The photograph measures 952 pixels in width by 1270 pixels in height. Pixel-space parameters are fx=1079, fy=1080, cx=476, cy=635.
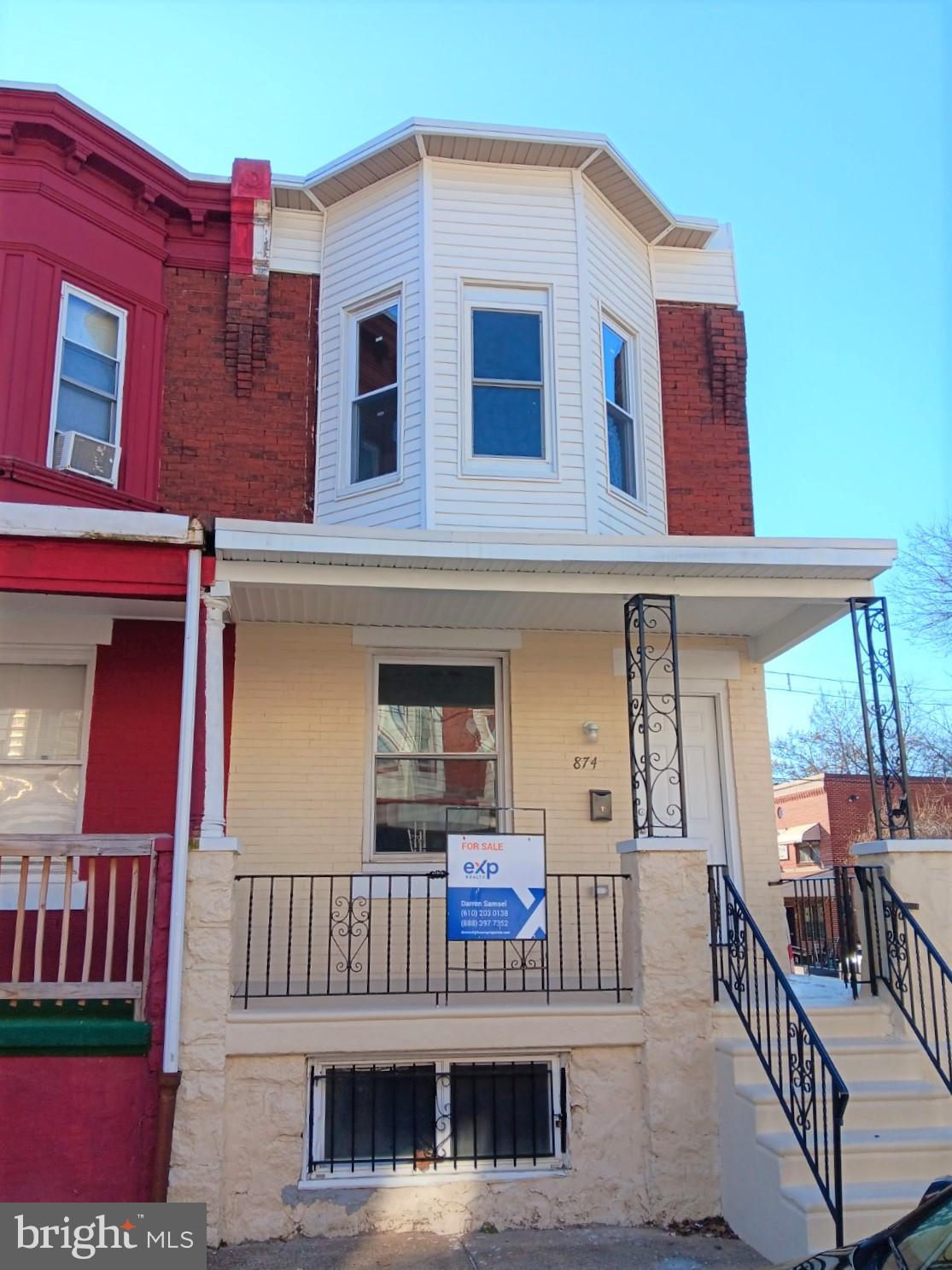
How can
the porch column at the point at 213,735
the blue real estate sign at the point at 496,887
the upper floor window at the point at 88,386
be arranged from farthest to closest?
the upper floor window at the point at 88,386
the blue real estate sign at the point at 496,887
the porch column at the point at 213,735

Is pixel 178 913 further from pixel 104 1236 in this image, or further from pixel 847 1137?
pixel 847 1137

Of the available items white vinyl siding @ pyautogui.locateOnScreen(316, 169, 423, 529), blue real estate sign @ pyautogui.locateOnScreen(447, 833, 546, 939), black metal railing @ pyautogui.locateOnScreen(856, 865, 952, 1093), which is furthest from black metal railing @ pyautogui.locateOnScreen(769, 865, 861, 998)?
white vinyl siding @ pyautogui.locateOnScreen(316, 169, 423, 529)

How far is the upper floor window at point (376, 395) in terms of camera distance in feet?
30.9

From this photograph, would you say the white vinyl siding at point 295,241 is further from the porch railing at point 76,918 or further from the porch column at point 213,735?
the porch railing at point 76,918

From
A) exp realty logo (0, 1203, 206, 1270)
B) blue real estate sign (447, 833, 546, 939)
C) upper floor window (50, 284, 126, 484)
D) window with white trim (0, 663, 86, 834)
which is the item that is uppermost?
upper floor window (50, 284, 126, 484)

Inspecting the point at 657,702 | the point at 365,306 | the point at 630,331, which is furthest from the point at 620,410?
the point at 657,702

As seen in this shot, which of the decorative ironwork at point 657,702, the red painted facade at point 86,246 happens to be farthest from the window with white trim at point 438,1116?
the red painted facade at point 86,246

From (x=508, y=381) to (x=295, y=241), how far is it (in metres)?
2.56

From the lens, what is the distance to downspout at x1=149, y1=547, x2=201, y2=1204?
596 centimetres

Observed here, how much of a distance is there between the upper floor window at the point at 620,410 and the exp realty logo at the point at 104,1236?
6486 millimetres

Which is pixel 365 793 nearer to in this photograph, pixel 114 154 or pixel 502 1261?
pixel 502 1261

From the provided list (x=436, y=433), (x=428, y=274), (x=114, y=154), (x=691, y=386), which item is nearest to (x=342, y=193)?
(x=428, y=274)

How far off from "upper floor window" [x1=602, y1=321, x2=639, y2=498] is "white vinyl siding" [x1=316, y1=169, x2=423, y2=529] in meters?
1.76

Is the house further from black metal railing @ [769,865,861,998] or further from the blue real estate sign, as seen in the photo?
black metal railing @ [769,865,861,998]
